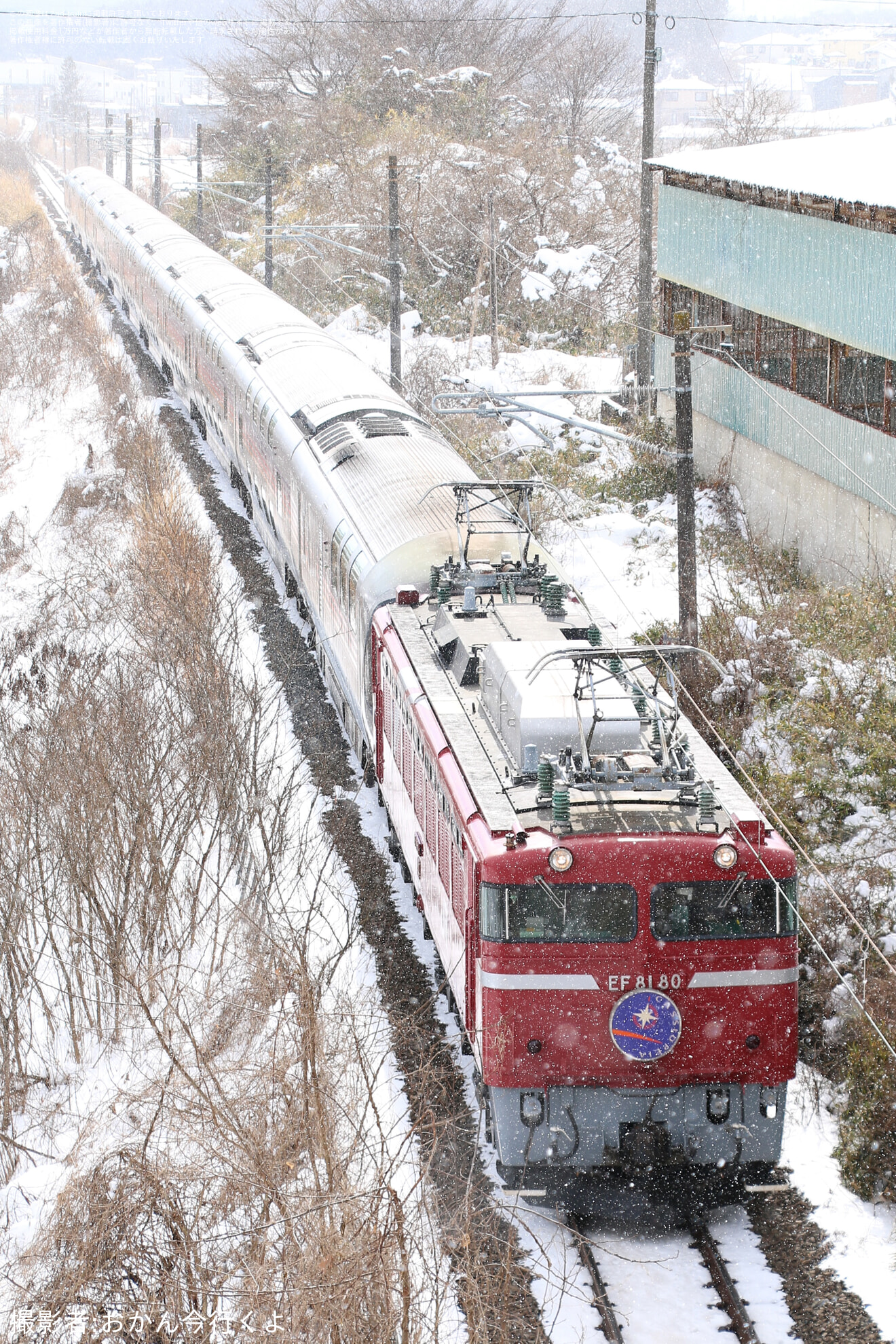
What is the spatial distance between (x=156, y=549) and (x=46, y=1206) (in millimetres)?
11617

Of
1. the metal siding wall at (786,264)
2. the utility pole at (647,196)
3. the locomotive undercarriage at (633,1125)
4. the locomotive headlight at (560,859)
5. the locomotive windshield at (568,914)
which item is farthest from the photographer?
the utility pole at (647,196)

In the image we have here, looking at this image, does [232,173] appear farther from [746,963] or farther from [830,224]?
[746,963]

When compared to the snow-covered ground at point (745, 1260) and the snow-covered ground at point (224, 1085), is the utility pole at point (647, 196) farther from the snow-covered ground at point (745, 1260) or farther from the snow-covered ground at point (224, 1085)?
the snow-covered ground at point (745, 1260)

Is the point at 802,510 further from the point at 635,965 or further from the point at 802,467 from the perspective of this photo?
the point at 635,965

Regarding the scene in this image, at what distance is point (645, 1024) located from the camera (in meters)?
8.84

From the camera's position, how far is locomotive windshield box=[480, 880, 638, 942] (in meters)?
8.80

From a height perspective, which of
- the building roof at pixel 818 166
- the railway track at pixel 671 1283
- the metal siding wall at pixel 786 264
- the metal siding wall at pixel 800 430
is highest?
the building roof at pixel 818 166

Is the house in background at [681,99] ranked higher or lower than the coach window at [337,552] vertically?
higher

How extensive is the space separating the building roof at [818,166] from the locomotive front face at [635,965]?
11.6 meters

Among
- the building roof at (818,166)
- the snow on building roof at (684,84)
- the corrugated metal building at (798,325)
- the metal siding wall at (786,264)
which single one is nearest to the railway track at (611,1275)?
the corrugated metal building at (798,325)

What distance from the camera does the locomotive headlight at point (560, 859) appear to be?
342 inches

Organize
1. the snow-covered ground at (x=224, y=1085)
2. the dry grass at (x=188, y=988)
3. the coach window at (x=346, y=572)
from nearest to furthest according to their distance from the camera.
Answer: the dry grass at (x=188, y=988)
the snow-covered ground at (x=224, y=1085)
the coach window at (x=346, y=572)

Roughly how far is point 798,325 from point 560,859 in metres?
14.4

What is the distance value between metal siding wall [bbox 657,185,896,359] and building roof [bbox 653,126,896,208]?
1.45ft
